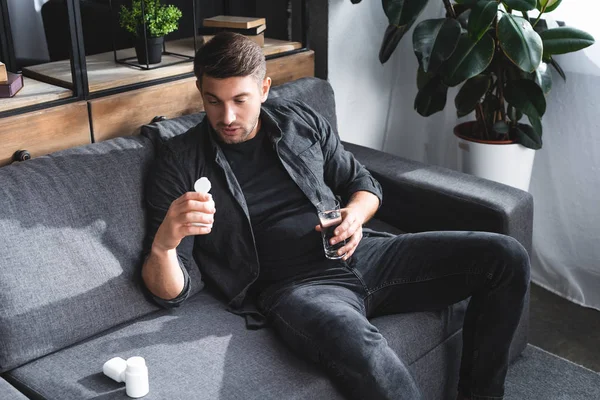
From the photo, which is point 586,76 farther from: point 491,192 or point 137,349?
point 137,349

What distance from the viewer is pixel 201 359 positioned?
68.8 inches

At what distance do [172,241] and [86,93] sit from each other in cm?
60

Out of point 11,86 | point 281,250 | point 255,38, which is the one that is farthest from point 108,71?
point 281,250

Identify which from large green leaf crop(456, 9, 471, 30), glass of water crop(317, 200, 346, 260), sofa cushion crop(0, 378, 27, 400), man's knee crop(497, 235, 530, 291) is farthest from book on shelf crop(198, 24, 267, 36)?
sofa cushion crop(0, 378, 27, 400)

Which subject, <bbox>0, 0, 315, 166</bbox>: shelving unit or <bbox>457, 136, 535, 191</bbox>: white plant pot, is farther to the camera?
<bbox>457, 136, 535, 191</bbox>: white plant pot

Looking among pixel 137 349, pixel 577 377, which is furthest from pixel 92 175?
pixel 577 377

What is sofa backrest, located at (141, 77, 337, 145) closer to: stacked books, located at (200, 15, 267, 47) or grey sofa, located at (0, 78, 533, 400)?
grey sofa, located at (0, 78, 533, 400)

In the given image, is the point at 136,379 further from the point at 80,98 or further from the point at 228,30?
the point at 228,30

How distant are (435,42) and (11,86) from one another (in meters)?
1.33

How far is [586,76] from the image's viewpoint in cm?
273

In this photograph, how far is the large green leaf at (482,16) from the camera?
2.41 meters

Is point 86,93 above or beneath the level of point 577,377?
above

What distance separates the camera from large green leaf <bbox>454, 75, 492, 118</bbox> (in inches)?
Result: 105

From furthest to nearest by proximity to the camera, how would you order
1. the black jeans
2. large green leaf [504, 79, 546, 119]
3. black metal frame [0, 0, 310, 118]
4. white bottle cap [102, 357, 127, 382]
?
large green leaf [504, 79, 546, 119] → black metal frame [0, 0, 310, 118] → the black jeans → white bottle cap [102, 357, 127, 382]
